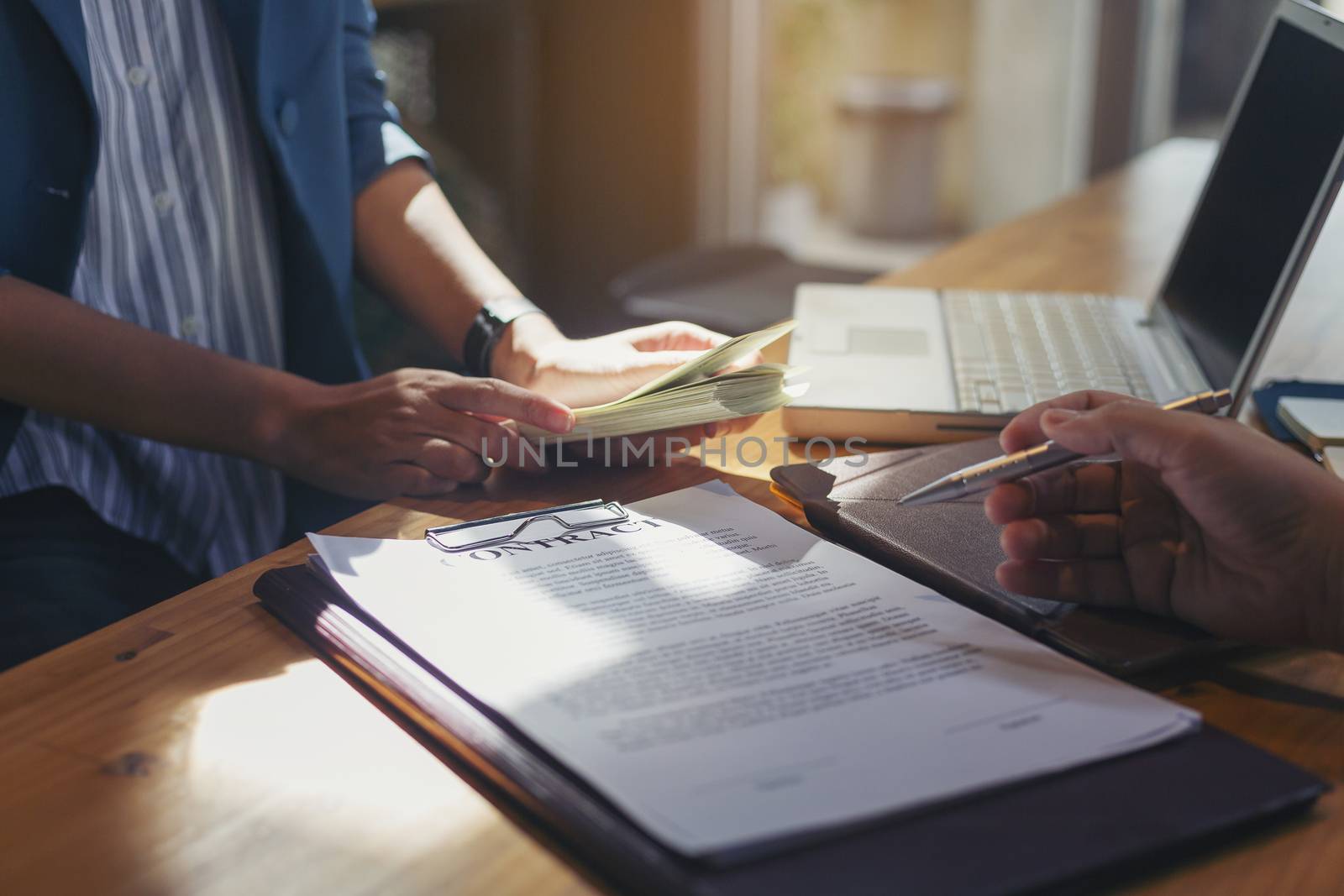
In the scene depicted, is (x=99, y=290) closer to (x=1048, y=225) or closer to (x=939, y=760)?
(x=939, y=760)

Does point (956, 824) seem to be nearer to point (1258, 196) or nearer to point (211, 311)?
point (1258, 196)

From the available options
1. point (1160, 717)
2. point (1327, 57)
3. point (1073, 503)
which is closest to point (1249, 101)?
point (1327, 57)

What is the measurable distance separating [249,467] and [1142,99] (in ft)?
9.24

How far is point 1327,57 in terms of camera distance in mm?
843

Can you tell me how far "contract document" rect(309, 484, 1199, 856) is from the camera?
1.41ft

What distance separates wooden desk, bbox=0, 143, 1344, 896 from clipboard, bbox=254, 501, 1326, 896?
1 cm

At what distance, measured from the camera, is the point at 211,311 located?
108 centimetres

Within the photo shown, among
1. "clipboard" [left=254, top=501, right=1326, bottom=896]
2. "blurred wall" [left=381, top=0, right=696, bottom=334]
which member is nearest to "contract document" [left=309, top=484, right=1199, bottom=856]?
"clipboard" [left=254, top=501, right=1326, bottom=896]

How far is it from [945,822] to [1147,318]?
0.81 metres

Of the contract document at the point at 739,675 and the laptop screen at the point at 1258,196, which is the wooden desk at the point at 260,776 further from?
the laptop screen at the point at 1258,196

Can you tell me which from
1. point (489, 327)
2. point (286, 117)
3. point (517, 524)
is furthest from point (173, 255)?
point (517, 524)

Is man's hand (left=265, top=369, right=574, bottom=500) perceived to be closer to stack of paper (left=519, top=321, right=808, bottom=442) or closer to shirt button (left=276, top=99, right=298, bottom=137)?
stack of paper (left=519, top=321, right=808, bottom=442)

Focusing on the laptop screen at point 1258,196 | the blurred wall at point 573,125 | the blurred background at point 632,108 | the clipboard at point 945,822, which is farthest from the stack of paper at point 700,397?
the blurred wall at point 573,125

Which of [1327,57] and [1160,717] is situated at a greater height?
[1327,57]
